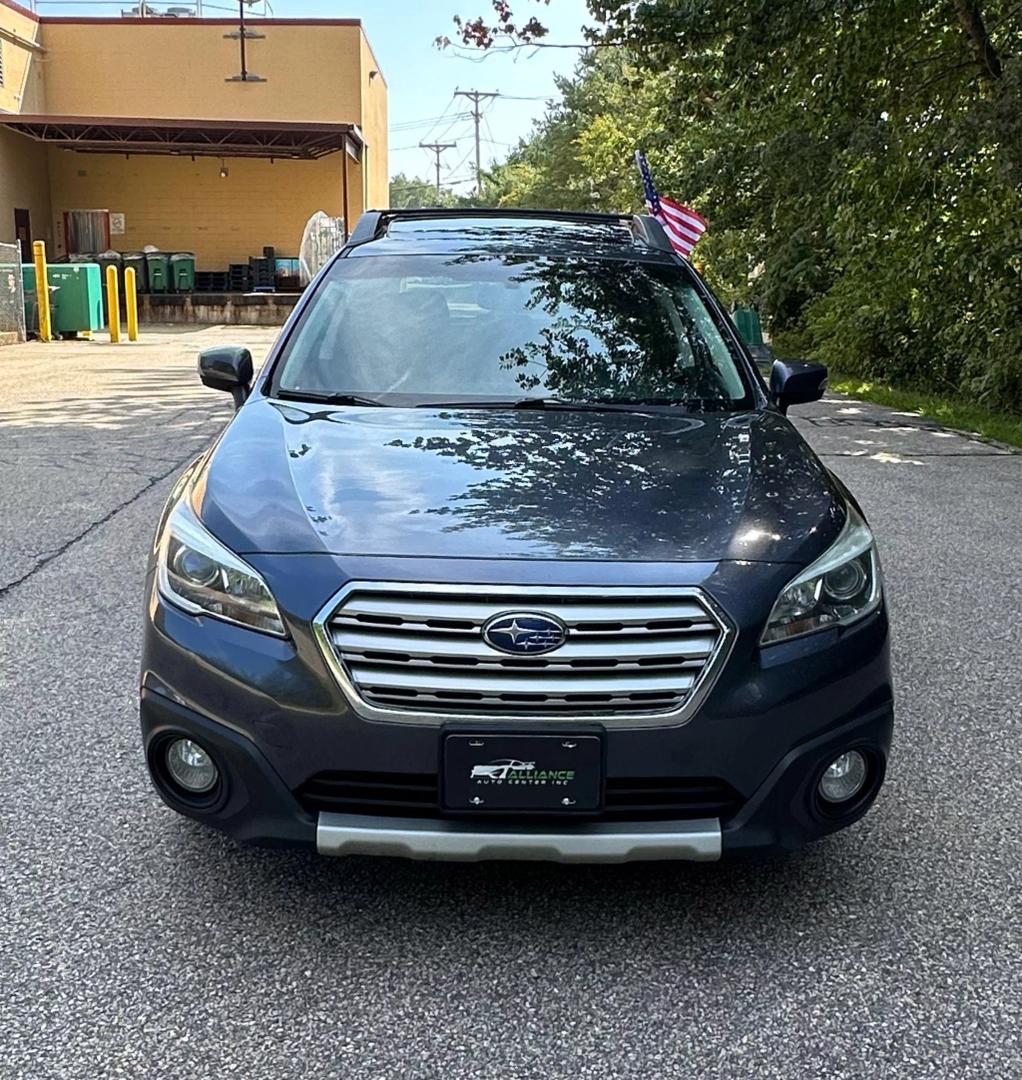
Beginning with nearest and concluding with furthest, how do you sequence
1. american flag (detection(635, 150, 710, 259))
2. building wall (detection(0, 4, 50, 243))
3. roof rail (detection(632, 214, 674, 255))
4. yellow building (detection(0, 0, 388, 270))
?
roof rail (detection(632, 214, 674, 255)) < american flag (detection(635, 150, 710, 259)) < building wall (detection(0, 4, 50, 243)) < yellow building (detection(0, 0, 388, 270))

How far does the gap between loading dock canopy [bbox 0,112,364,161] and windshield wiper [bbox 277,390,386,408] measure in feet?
93.6

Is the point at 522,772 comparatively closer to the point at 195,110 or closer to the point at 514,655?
the point at 514,655

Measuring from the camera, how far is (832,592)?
279cm

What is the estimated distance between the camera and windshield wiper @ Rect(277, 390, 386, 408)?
147 inches

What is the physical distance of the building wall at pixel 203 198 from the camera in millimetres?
35000

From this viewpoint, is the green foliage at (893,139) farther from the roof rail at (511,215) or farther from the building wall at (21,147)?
the building wall at (21,147)

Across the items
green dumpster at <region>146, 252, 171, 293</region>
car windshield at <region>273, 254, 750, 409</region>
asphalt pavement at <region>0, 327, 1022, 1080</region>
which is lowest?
asphalt pavement at <region>0, 327, 1022, 1080</region>

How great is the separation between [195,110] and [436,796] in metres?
36.7

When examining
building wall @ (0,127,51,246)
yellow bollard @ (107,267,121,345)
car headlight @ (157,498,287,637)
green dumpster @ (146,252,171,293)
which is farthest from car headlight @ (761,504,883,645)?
building wall @ (0,127,51,246)

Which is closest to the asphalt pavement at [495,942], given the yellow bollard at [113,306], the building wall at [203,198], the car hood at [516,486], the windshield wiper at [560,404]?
the car hood at [516,486]

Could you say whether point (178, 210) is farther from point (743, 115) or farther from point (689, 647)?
point (689, 647)

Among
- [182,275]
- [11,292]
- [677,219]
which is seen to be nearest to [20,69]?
[182,275]

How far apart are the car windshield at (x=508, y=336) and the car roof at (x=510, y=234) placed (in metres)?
0.09

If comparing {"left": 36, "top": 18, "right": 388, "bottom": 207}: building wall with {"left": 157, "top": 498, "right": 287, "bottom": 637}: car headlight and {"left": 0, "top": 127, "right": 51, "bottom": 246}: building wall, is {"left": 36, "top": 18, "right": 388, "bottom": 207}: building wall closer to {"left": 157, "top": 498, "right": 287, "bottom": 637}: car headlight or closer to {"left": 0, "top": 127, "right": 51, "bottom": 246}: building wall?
{"left": 0, "top": 127, "right": 51, "bottom": 246}: building wall
